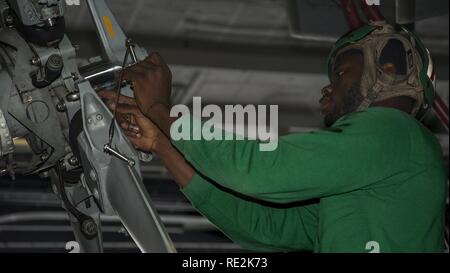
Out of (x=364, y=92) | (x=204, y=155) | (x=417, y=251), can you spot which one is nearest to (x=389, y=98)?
(x=364, y=92)

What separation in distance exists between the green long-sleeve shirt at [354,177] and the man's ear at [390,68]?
Result: 181 millimetres

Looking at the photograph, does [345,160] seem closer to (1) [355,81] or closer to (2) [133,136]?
(1) [355,81]

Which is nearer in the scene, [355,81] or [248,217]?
[355,81]

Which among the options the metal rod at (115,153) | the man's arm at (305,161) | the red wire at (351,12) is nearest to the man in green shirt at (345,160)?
the man's arm at (305,161)

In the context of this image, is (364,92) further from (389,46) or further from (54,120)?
(54,120)

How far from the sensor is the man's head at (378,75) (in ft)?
7.85

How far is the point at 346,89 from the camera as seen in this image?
7.88ft

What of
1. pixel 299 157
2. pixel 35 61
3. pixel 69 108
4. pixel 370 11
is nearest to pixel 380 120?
pixel 299 157

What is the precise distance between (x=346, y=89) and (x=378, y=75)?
103 millimetres

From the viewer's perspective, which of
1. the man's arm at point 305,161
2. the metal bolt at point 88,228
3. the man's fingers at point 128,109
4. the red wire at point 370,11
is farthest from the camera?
A: the red wire at point 370,11

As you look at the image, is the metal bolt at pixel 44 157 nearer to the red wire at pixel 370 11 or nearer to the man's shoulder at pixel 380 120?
the man's shoulder at pixel 380 120

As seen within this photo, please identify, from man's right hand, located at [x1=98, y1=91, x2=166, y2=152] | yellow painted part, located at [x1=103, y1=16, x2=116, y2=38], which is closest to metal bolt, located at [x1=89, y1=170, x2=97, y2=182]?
man's right hand, located at [x1=98, y1=91, x2=166, y2=152]

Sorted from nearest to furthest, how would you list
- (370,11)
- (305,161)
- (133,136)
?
1. (305,161)
2. (133,136)
3. (370,11)

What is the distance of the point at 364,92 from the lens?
2395 millimetres
